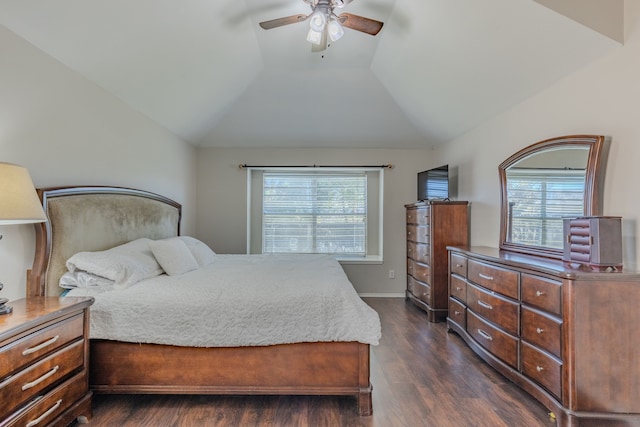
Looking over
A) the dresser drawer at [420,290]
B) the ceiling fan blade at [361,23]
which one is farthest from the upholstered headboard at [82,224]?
the dresser drawer at [420,290]

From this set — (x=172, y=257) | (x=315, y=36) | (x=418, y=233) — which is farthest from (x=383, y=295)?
(x=315, y=36)

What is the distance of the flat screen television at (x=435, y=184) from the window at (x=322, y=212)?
867mm

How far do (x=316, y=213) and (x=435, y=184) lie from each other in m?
1.87

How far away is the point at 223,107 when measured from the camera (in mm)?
4215

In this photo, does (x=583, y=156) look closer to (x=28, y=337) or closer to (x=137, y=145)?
(x=28, y=337)

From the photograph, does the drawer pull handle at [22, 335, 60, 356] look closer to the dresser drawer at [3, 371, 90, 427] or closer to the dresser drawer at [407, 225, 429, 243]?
the dresser drawer at [3, 371, 90, 427]

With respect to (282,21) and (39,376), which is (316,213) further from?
(39,376)

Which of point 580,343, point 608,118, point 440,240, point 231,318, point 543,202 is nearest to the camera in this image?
point 580,343

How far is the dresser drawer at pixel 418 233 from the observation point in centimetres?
402

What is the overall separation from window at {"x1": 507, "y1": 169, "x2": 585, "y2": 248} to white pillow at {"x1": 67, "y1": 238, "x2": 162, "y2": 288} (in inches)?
120

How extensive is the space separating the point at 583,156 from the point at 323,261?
220cm

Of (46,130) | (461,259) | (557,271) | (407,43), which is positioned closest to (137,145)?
(46,130)

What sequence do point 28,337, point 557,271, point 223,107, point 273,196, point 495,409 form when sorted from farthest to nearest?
point 273,196, point 223,107, point 495,409, point 557,271, point 28,337

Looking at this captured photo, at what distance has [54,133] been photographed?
221 cm
